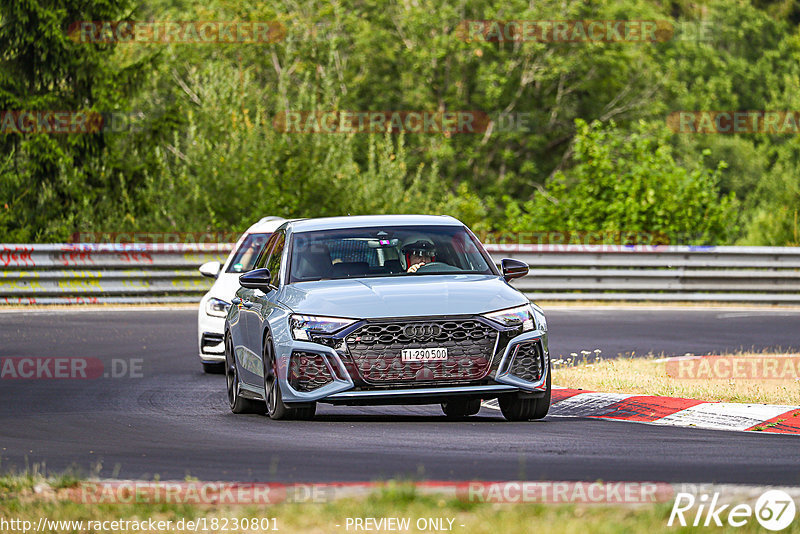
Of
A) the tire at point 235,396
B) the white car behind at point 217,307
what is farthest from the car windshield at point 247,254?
the tire at point 235,396

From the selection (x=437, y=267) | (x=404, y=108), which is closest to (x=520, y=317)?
(x=437, y=267)

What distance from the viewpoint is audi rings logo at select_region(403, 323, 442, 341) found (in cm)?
1035

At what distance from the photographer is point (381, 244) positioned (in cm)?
1173

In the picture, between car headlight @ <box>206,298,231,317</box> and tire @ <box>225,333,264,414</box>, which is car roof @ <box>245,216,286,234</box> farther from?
tire @ <box>225,333,264,414</box>

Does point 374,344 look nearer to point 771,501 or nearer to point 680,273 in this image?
point 771,501

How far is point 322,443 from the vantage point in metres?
9.49

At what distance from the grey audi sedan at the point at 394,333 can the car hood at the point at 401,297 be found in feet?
0.03

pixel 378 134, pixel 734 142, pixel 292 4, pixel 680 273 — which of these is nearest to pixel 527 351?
pixel 680 273

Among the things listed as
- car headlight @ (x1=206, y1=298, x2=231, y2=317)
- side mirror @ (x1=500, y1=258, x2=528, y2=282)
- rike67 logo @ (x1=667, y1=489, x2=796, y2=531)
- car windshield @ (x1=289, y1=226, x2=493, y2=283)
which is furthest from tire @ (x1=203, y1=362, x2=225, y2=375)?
rike67 logo @ (x1=667, y1=489, x2=796, y2=531)

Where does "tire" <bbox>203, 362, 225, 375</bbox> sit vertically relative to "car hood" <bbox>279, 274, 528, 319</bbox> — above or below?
below

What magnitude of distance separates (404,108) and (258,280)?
44.4 metres

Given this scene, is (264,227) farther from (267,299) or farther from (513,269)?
(513,269)

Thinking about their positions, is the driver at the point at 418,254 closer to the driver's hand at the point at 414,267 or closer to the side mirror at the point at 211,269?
the driver's hand at the point at 414,267

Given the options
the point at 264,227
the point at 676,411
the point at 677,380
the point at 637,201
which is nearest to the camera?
the point at 676,411
